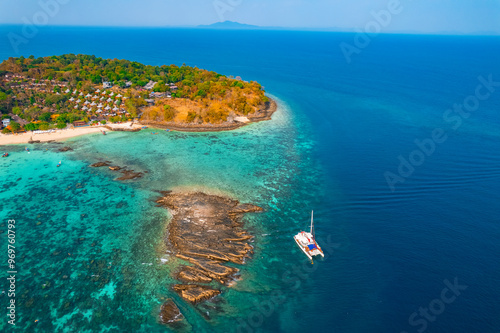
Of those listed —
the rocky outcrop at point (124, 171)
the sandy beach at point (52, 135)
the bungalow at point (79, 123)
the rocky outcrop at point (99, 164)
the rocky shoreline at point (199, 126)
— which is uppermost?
the rocky shoreline at point (199, 126)

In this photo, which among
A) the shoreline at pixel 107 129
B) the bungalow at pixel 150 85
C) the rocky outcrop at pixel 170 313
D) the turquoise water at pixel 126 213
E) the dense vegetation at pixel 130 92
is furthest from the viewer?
the bungalow at pixel 150 85

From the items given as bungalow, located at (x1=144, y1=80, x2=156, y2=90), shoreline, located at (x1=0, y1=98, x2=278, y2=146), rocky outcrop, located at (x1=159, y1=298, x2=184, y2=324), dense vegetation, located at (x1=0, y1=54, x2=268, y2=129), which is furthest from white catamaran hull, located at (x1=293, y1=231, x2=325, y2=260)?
bungalow, located at (x1=144, y1=80, x2=156, y2=90)

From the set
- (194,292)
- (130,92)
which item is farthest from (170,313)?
(130,92)

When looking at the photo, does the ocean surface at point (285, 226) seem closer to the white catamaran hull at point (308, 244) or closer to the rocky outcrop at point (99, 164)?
the white catamaran hull at point (308, 244)

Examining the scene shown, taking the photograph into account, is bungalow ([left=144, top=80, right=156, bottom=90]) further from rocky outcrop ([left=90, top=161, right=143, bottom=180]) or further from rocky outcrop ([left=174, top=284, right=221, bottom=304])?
rocky outcrop ([left=174, top=284, right=221, bottom=304])

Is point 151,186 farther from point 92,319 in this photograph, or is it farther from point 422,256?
point 422,256

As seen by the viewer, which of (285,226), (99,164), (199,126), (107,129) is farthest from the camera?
(199,126)

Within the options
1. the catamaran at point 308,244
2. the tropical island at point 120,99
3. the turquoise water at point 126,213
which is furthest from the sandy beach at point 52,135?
the catamaran at point 308,244

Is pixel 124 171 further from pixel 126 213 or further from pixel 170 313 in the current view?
pixel 170 313
